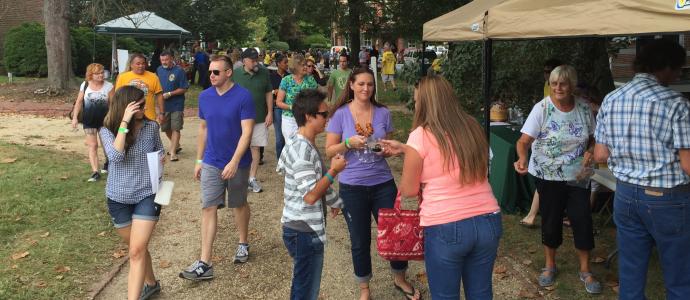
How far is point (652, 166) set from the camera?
311cm

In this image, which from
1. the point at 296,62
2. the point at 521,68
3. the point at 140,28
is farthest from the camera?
the point at 140,28

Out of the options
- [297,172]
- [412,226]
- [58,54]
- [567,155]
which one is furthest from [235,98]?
[58,54]

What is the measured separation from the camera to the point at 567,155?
4234mm

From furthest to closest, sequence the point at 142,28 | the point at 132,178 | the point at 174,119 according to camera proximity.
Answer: the point at 142,28
the point at 174,119
the point at 132,178

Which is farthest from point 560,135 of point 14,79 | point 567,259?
point 14,79

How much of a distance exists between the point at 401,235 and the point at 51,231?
4.20 metres

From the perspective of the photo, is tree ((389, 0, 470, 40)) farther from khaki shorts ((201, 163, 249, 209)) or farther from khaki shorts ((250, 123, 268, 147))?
khaki shorts ((201, 163, 249, 209))

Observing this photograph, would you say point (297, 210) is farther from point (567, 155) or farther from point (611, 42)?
point (611, 42)

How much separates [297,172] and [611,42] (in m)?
8.29

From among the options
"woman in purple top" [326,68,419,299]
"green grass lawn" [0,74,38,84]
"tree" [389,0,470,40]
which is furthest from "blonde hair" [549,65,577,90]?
"green grass lawn" [0,74,38,84]

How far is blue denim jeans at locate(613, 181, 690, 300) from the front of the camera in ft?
10.1

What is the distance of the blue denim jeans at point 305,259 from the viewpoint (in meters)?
3.34

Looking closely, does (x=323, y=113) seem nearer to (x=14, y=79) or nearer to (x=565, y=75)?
(x=565, y=75)

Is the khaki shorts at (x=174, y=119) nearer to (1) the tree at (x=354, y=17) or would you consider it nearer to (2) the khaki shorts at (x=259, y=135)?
(2) the khaki shorts at (x=259, y=135)
